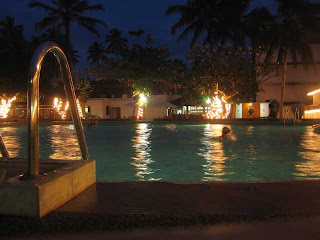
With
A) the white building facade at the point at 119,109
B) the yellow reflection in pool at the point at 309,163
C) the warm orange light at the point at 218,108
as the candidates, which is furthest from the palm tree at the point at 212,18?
the yellow reflection in pool at the point at 309,163

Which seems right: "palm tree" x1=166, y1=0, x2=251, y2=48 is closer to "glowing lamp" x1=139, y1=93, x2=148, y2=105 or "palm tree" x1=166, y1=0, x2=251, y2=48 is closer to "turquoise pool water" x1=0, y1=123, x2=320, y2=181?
"glowing lamp" x1=139, y1=93, x2=148, y2=105

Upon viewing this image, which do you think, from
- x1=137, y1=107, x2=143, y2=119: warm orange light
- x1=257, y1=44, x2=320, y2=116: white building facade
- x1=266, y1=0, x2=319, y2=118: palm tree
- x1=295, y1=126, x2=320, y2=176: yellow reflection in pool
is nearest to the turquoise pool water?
x1=295, y1=126, x2=320, y2=176: yellow reflection in pool

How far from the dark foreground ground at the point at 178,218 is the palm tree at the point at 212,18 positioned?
1296 inches

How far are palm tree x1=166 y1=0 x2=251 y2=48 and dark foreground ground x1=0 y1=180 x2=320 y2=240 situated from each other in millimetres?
32906

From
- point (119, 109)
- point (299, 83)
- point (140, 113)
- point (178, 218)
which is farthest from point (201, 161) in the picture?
point (119, 109)

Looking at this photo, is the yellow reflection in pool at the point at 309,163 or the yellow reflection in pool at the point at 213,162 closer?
the yellow reflection in pool at the point at 213,162

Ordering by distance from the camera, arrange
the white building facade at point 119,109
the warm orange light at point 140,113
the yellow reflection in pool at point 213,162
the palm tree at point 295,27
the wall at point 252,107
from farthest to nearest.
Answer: the white building facade at point 119,109
the warm orange light at point 140,113
the wall at point 252,107
the palm tree at point 295,27
the yellow reflection in pool at point 213,162

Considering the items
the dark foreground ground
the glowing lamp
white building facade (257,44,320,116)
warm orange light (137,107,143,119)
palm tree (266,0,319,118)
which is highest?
palm tree (266,0,319,118)

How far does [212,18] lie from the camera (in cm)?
3616

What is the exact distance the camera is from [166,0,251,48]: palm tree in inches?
1383

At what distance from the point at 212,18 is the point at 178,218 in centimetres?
3511

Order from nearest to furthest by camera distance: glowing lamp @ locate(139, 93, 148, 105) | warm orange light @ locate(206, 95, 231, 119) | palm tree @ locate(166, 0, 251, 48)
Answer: warm orange light @ locate(206, 95, 231, 119)
palm tree @ locate(166, 0, 251, 48)
glowing lamp @ locate(139, 93, 148, 105)

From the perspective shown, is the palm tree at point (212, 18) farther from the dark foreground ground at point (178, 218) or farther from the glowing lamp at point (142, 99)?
the dark foreground ground at point (178, 218)

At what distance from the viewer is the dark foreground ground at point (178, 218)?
3107mm
